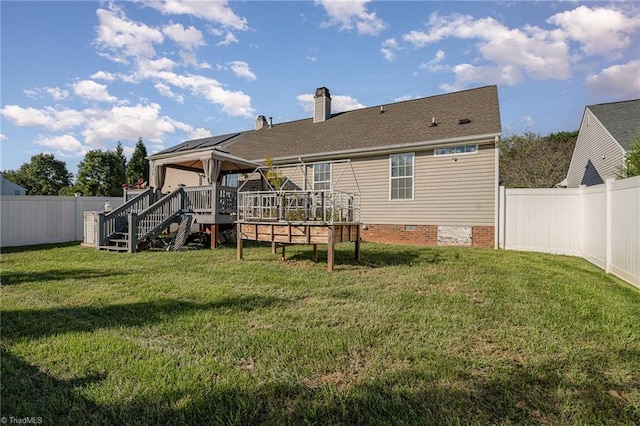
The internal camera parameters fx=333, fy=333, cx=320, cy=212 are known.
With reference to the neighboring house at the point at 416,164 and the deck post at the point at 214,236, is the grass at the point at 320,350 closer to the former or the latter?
the deck post at the point at 214,236

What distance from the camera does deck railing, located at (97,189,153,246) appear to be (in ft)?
33.2

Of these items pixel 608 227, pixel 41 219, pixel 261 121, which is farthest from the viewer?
pixel 261 121

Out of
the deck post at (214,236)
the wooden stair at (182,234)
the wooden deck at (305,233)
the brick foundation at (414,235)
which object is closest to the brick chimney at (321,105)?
the brick foundation at (414,235)

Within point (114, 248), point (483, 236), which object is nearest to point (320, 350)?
point (114, 248)

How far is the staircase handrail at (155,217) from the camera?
9633 millimetres

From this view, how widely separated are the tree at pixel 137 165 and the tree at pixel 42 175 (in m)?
19.6

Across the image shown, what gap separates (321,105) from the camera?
54.4 ft

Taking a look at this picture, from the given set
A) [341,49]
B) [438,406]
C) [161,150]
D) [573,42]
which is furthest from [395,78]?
[161,150]

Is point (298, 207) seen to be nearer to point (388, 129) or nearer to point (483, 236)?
point (483, 236)

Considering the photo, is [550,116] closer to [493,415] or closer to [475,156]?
[475,156]

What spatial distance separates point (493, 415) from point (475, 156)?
989 cm

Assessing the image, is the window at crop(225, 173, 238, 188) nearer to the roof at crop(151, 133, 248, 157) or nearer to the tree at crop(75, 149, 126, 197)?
the roof at crop(151, 133, 248, 157)

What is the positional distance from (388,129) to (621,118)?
9.38 m

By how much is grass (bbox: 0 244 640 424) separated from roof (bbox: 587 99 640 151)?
9.14 meters
